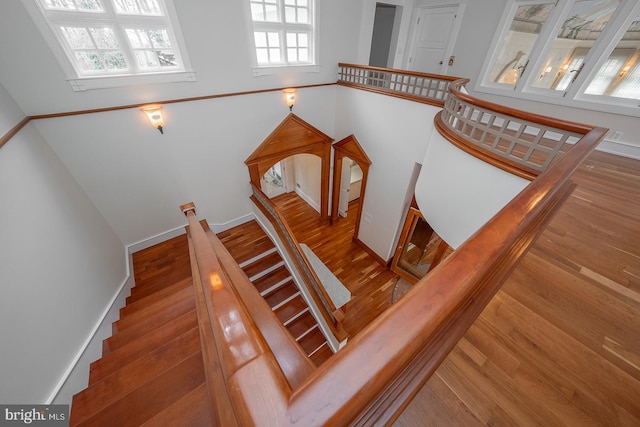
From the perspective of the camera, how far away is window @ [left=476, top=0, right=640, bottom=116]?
3273 mm


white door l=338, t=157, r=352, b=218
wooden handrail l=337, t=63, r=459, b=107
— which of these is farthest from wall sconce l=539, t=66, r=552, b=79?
white door l=338, t=157, r=352, b=218

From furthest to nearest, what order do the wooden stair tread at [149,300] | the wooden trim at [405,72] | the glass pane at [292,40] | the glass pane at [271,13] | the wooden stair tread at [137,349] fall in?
1. the glass pane at [292,40]
2. the glass pane at [271,13]
3. the wooden trim at [405,72]
4. the wooden stair tread at [149,300]
5. the wooden stair tread at [137,349]

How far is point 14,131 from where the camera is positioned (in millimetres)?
2090

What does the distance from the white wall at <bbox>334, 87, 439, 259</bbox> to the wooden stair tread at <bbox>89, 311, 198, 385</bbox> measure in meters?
3.80

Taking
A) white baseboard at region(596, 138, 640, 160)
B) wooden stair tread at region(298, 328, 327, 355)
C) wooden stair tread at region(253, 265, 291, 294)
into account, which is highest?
white baseboard at region(596, 138, 640, 160)

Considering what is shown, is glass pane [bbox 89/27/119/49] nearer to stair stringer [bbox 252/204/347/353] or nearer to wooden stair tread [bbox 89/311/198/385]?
stair stringer [bbox 252/204/347/353]

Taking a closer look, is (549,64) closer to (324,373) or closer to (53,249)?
(324,373)

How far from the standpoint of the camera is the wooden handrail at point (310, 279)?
119 inches

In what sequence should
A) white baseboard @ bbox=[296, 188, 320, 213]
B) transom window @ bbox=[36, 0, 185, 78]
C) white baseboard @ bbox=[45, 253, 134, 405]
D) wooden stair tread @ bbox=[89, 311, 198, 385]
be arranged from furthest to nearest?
white baseboard @ bbox=[296, 188, 320, 213], transom window @ bbox=[36, 0, 185, 78], wooden stair tread @ bbox=[89, 311, 198, 385], white baseboard @ bbox=[45, 253, 134, 405]

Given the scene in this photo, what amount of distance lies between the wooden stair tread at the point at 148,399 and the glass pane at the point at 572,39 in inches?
244

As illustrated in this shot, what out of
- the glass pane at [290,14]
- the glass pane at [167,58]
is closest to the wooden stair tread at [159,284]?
the glass pane at [167,58]

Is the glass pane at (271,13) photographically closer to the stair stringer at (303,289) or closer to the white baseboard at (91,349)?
the stair stringer at (303,289)

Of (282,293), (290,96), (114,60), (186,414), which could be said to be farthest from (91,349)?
(290,96)

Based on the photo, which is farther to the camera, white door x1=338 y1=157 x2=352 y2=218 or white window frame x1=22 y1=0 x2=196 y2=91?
white door x1=338 y1=157 x2=352 y2=218
